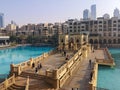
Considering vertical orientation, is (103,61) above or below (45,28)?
below

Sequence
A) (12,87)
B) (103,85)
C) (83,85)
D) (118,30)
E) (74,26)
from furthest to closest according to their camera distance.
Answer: (74,26) → (118,30) → (103,85) → (83,85) → (12,87)

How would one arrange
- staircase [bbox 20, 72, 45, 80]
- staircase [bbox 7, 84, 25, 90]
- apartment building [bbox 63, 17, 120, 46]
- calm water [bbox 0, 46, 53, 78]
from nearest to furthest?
staircase [bbox 7, 84, 25, 90], staircase [bbox 20, 72, 45, 80], calm water [bbox 0, 46, 53, 78], apartment building [bbox 63, 17, 120, 46]

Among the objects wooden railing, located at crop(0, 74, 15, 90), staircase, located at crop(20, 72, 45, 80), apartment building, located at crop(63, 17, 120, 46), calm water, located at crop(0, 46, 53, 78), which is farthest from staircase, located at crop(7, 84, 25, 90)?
apartment building, located at crop(63, 17, 120, 46)

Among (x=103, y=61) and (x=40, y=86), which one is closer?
(x=40, y=86)

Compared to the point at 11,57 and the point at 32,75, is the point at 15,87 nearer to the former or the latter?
the point at 32,75

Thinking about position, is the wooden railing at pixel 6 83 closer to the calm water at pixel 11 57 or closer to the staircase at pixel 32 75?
the staircase at pixel 32 75

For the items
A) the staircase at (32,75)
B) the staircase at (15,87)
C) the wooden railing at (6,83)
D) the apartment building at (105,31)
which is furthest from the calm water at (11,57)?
the apartment building at (105,31)

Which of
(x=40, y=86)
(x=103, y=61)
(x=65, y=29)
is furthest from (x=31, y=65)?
(x=65, y=29)

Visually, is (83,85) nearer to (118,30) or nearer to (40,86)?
(40,86)

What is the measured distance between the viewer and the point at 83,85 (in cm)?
1920

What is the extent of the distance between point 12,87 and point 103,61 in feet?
83.2

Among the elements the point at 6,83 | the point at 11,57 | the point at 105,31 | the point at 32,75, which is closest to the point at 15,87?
the point at 6,83

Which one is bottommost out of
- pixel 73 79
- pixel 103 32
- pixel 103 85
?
pixel 103 85

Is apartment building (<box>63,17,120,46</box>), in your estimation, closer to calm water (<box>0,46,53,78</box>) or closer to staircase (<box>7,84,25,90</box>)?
calm water (<box>0,46,53,78</box>)
